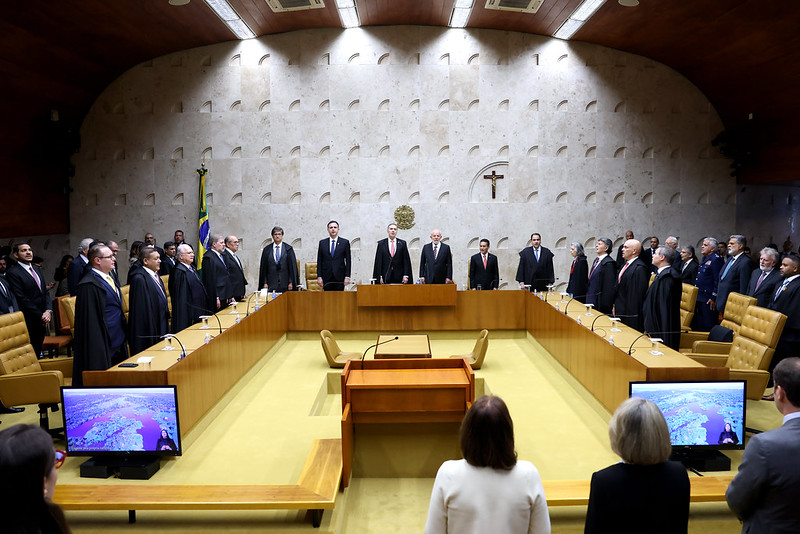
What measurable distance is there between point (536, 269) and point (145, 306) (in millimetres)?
5504

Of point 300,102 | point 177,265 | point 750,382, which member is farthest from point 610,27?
point 177,265

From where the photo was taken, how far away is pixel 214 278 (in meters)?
7.45

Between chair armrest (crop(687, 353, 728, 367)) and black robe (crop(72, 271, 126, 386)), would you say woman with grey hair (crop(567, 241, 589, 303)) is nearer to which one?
chair armrest (crop(687, 353, 728, 367))

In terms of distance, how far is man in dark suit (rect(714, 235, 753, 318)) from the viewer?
7.25 m

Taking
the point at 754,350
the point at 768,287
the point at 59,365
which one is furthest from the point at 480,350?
the point at 59,365

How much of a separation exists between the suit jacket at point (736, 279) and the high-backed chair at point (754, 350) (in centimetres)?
212

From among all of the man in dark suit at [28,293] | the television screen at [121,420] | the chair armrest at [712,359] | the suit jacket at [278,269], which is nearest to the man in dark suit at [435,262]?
the suit jacket at [278,269]

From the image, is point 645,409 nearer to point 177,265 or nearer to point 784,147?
point 177,265

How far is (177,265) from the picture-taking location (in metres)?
6.42

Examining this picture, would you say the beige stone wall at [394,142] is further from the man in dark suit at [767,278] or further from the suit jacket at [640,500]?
the suit jacket at [640,500]

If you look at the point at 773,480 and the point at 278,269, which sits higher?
the point at 278,269

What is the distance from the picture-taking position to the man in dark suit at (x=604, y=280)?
706cm

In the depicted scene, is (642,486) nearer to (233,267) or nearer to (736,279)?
(736,279)

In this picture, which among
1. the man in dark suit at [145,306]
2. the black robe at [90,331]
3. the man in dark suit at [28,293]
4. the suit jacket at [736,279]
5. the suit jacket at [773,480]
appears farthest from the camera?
the suit jacket at [736,279]
